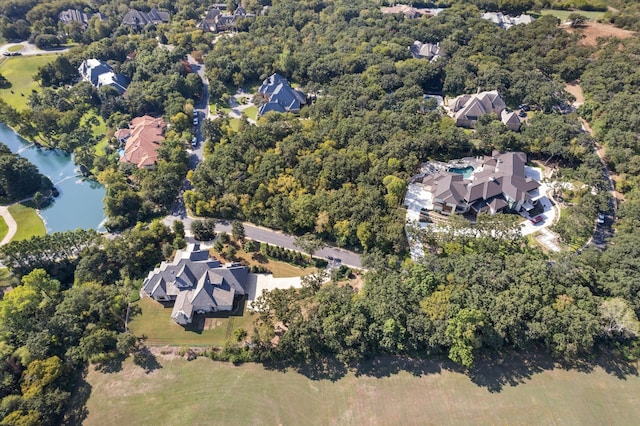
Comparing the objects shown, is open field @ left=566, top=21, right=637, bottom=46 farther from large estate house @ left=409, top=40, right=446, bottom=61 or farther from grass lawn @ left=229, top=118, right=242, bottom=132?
Result: grass lawn @ left=229, top=118, right=242, bottom=132

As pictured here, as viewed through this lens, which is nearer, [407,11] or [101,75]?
[101,75]

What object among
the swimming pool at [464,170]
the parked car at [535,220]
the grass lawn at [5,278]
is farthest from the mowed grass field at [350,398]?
the swimming pool at [464,170]

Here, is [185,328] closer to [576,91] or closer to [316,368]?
Result: [316,368]

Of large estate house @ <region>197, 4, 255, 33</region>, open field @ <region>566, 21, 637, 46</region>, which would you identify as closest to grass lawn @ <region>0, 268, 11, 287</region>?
large estate house @ <region>197, 4, 255, 33</region>

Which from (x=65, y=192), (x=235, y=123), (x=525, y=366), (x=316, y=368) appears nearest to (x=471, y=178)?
(x=525, y=366)

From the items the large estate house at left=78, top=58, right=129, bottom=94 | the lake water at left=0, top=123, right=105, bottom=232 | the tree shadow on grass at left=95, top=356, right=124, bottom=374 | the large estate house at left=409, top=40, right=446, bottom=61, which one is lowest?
the tree shadow on grass at left=95, top=356, right=124, bottom=374

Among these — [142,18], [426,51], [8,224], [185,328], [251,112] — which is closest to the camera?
[185,328]
